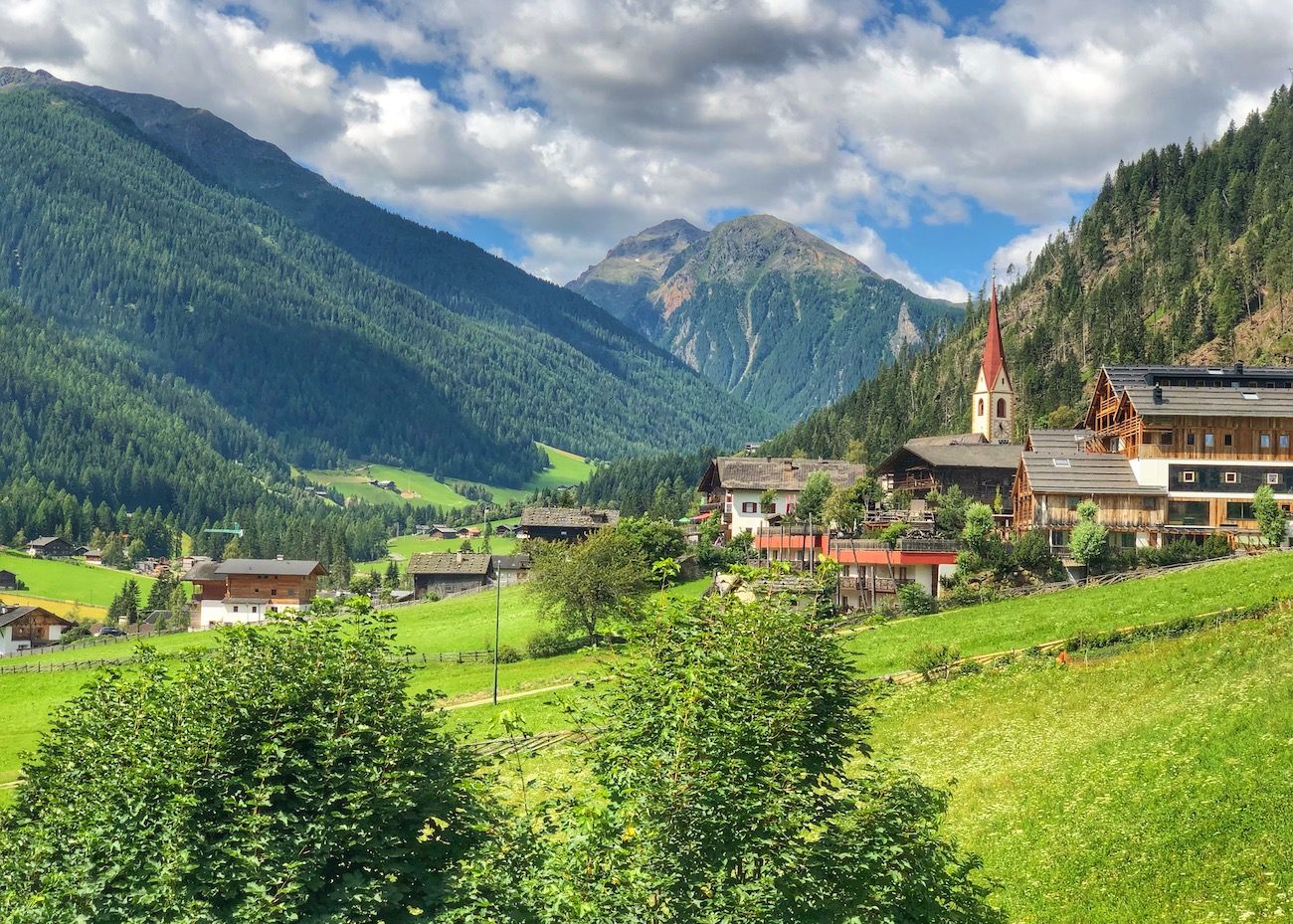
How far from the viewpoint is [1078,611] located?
54.8 m

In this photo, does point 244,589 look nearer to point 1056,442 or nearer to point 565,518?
point 565,518

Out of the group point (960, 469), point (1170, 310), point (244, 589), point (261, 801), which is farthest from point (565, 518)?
point (261, 801)

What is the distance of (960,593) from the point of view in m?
66.9

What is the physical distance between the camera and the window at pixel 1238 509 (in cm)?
7150

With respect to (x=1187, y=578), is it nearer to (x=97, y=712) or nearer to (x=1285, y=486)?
A: (x=1285, y=486)

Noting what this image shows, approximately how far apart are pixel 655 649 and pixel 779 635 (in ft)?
8.46

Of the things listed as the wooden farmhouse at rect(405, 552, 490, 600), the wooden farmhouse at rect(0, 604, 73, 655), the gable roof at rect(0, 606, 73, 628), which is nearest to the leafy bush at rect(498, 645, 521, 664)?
the wooden farmhouse at rect(405, 552, 490, 600)

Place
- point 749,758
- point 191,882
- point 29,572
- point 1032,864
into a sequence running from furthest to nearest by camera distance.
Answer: point 29,572 → point 1032,864 → point 749,758 → point 191,882

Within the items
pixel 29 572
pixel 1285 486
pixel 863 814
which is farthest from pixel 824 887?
pixel 29 572

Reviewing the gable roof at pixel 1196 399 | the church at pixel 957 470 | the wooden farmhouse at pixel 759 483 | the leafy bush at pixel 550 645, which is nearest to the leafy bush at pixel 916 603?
Answer: the gable roof at pixel 1196 399

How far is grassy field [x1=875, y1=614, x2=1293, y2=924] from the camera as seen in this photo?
23.3m

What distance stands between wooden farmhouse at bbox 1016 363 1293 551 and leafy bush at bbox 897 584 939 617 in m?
11.7

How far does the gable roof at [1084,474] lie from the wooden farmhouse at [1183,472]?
7cm

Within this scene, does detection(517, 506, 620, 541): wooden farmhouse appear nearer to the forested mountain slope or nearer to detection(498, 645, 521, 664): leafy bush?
the forested mountain slope
